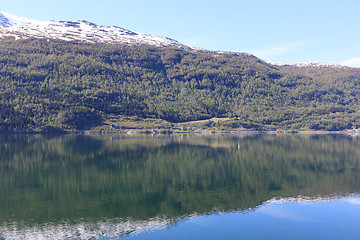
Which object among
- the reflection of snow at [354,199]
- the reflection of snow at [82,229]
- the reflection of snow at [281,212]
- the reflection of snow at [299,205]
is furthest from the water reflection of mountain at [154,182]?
the reflection of snow at [354,199]

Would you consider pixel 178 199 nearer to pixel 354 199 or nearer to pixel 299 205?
pixel 299 205

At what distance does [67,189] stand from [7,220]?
80.6 ft

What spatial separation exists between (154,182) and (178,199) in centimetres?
1924

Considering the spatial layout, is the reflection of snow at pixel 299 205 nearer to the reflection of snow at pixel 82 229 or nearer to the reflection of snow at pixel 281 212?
the reflection of snow at pixel 281 212

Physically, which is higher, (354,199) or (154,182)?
(354,199)

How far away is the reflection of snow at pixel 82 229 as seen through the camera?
50.1 meters

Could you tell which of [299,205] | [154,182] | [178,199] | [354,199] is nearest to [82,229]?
[178,199]

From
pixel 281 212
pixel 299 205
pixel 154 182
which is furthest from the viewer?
pixel 154 182

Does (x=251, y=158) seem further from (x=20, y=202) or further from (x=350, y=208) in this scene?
(x=20, y=202)

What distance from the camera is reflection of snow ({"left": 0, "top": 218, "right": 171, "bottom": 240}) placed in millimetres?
50062

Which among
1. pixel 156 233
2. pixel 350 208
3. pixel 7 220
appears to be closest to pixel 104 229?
pixel 156 233

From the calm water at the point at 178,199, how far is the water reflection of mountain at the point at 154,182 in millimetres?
245

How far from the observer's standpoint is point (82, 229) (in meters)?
52.7

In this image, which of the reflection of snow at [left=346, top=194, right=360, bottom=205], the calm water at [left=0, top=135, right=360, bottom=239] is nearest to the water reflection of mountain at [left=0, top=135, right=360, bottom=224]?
the calm water at [left=0, top=135, right=360, bottom=239]
